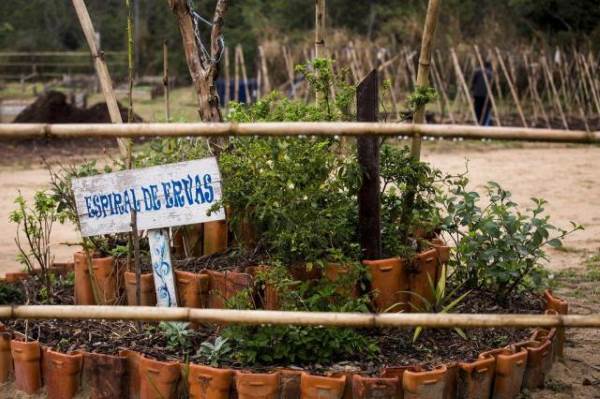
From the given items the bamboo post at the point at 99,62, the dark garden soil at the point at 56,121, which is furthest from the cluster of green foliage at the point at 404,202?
the dark garden soil at the point at 56,121

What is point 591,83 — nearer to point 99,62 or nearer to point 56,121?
point 56,121

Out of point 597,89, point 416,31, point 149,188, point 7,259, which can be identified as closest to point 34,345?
point 149,188

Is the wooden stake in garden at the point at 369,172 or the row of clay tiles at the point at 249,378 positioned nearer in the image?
the row of clay tiles at the point at 249,378

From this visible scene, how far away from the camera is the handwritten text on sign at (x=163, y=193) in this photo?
3365 millimetres

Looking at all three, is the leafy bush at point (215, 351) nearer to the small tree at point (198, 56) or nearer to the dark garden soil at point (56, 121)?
the small tree at point (198, 56)

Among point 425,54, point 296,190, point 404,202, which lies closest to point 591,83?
point 425,54

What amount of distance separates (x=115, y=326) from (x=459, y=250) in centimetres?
160

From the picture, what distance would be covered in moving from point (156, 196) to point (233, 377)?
2.66ft

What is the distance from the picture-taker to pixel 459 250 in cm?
388

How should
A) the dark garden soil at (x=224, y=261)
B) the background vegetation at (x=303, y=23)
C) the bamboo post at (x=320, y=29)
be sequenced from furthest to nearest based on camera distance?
the background vegetation at (x=303, y=23) → the bamboo post at (x=320, y=29) → the dark garden soil at (x=224, y=261)

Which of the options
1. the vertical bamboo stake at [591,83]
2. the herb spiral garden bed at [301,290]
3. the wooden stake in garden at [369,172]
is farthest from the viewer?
the vertical bamboo stake at [591,83]

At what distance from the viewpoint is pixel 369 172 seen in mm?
3490

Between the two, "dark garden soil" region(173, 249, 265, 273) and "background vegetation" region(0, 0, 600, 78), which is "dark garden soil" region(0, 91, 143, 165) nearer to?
"background vegetation" region(0, 0, 600, 78)

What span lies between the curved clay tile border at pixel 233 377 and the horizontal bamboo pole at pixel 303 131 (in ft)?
2.97
